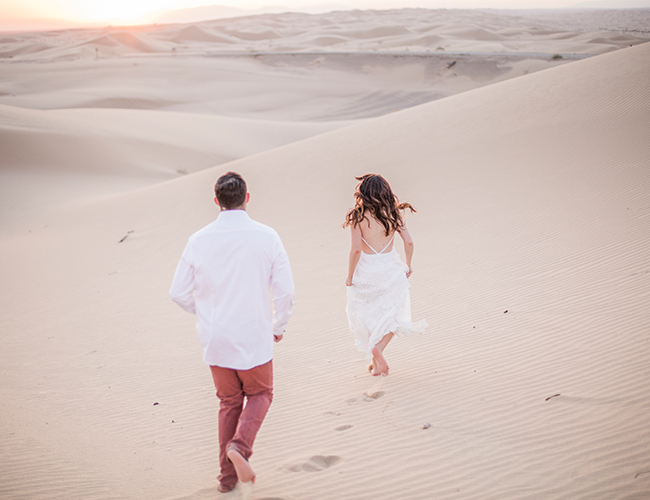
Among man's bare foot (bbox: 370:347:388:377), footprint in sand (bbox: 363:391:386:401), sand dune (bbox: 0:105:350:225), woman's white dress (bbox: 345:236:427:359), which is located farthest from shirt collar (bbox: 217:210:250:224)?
sand dune (bbox: 0:105:350:225)

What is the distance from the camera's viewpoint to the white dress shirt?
2893 mm

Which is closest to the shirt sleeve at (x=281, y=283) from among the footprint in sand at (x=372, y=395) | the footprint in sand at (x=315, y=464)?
the footprint in sand at (x=315, y=464)

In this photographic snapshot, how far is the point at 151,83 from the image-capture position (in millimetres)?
41750

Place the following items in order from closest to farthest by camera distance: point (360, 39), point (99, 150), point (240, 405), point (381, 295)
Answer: point (240, 405)
point (381, 295)
point (99, 150)
point (360, 39)

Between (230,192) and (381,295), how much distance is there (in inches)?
74.7

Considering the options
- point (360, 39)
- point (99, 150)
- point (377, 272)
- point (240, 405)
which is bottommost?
point (240, 405)

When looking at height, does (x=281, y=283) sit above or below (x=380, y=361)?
above

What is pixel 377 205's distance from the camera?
406 cm

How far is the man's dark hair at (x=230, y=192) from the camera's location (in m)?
2.93

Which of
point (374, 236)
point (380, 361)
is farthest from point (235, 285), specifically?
point (380, 361)

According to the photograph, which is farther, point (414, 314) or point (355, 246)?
point (414, 314)

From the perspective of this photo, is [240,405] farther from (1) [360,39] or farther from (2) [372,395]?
(1) [360,39]

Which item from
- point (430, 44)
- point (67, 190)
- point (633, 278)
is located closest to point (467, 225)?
point (633, 278)

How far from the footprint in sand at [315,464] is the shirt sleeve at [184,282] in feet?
4.60
